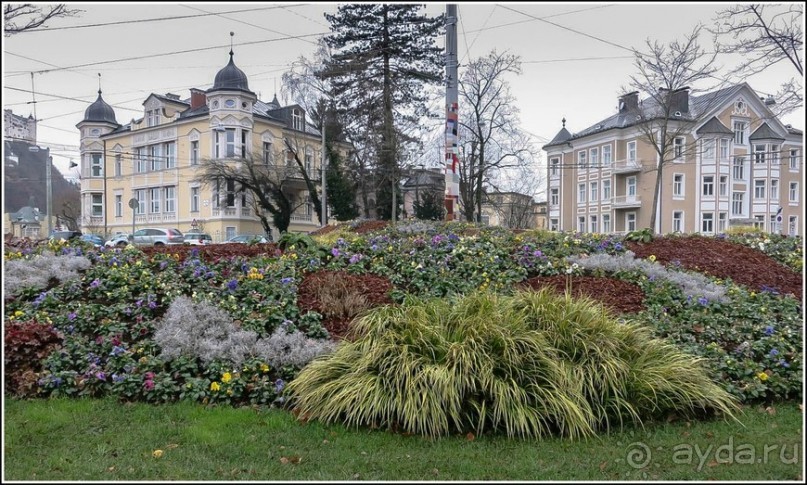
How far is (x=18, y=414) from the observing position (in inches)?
157

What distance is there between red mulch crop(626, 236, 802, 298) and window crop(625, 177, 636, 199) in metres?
38.1

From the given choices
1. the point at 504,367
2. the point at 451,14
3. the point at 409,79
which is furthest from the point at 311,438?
the point at 409,79

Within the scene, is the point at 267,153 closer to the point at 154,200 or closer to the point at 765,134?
the point at 154,200

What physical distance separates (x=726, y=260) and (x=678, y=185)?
38.4 m

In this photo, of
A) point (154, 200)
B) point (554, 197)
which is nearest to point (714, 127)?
point (554, 197)

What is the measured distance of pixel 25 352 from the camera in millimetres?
4633

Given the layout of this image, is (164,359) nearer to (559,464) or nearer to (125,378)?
(125,378)

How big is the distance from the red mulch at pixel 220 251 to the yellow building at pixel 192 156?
26390 mm

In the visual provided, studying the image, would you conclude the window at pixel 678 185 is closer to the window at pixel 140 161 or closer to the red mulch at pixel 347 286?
the window at pixel 140 161

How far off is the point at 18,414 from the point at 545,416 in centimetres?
372

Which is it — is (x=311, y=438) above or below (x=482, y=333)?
below

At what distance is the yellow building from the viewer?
36875mm

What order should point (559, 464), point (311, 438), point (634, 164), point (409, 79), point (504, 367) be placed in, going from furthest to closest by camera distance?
point (634, 164)
point (409, 79)
point (504, 367)
point (311, 438)
point (559, 464)

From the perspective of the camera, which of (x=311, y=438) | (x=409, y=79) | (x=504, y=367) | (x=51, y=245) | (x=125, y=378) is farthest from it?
(x=409, y=79)
